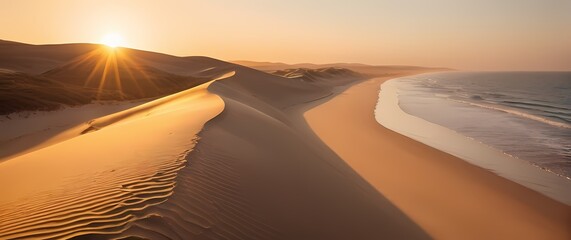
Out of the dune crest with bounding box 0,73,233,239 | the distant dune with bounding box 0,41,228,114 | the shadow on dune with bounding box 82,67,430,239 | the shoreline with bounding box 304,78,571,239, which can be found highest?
the distant dune with bounding box 0,41,228,114

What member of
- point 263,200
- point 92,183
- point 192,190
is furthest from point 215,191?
point 92,183

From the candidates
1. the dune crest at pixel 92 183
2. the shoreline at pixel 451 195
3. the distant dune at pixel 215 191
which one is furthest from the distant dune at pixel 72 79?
the shoreline at pixel 451 195

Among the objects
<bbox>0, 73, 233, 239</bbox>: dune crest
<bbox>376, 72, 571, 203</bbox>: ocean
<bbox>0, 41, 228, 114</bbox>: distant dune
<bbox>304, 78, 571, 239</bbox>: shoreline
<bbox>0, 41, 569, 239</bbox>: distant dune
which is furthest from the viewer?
<bbox>0, 41, 228, 114</bbox>: distant dune

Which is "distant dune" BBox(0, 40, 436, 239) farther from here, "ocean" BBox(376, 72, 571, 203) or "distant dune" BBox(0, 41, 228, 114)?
"distant dune" BBox(0, 41, 228, 114)

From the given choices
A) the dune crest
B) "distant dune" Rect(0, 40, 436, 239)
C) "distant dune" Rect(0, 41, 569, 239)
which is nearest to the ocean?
"distant dune" Rect(0, 41, 569, 239)

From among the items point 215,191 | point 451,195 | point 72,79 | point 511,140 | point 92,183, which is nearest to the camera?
point 215,191

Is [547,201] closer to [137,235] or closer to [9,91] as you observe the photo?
[137,235]

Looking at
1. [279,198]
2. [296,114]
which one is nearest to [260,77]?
[296,114]

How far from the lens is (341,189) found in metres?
6.34

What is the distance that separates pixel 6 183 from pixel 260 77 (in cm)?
2740

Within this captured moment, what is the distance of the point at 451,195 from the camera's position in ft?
23.6

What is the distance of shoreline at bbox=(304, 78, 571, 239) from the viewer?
5883 mm

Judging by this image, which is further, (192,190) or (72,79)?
(72,79)

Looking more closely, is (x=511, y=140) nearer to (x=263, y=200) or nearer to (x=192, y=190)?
(x=263, y=200)
